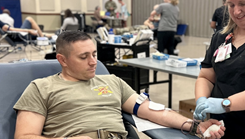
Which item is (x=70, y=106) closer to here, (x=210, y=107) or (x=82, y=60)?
(x=82, y=60)

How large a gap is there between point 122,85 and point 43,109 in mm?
467

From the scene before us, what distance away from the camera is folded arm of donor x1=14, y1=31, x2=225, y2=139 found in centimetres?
126

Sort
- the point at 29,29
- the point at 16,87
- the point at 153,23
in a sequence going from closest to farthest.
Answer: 1. the point at 16,87
2. the point at 29,29
3. the point at 153,23

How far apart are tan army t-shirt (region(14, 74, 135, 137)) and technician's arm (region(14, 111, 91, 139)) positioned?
0.08 ft

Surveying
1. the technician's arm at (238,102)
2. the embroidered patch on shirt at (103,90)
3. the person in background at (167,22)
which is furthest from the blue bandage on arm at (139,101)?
the person in background at (167,22)

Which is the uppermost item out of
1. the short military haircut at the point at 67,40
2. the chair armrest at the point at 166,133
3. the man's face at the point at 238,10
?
the man's face at the point at 238,10

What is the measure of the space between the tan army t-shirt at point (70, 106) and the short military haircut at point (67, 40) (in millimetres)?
147

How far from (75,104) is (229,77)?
2.36 feet

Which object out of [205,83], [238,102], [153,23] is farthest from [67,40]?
[153,23]

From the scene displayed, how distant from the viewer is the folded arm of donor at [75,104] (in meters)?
1.26

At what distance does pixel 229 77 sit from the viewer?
1.19 metres

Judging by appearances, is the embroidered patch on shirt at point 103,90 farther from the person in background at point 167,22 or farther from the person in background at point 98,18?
the person in background at point 98,18

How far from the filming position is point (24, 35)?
534 centimetres

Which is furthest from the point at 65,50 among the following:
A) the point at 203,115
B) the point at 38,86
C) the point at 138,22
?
the point at 138,22
